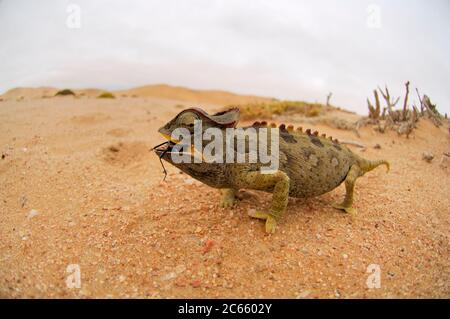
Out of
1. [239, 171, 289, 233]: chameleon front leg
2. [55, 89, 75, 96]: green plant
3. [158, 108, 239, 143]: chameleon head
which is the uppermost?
[55, 89, 75, 96]: green plant

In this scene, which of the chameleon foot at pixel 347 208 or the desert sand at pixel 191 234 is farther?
the chameleon foot at pixel 347 208

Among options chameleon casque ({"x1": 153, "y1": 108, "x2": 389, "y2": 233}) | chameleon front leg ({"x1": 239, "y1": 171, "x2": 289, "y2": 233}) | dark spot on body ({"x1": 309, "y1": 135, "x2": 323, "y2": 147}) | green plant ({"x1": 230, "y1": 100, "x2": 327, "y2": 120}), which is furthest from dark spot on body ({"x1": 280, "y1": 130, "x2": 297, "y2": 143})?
green plant ({"x1": 230, "y1": 100, "x2": 327, "y2": 120})

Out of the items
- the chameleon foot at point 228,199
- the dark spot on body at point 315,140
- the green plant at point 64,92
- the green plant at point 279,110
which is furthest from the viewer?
the green plant at point 64,92

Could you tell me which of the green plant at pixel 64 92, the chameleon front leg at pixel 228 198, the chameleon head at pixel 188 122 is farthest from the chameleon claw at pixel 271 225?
the green plant at pixel 64 92

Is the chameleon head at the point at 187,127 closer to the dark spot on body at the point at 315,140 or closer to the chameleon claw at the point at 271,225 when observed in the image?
the chameleon claw at the point at 271,225

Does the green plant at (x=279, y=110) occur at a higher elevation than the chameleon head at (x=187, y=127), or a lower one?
higher

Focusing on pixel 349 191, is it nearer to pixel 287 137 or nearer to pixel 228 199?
pixel 287 137

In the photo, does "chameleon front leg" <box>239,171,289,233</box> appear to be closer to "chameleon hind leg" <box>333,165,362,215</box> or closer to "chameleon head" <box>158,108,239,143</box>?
"chameleon head" <box>158,108,239,143</box>

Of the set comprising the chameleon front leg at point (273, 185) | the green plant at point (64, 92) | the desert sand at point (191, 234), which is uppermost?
the green plant at point (64, 92)

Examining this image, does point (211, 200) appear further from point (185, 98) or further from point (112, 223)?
point (185, 98)

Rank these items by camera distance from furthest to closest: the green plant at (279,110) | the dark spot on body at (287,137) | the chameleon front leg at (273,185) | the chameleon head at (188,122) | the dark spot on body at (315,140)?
the green plant at (279,110) → the dark spot on body at (315,140) → the dark spot on body at (287,137) → the chameleon front leg at (273,185) → the chameleon head at (188,122)
